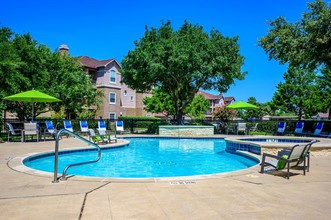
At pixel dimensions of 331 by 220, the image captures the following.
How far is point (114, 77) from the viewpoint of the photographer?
4006cm

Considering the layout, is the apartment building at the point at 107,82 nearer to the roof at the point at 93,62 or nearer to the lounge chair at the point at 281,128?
the roof at the point at 93,62

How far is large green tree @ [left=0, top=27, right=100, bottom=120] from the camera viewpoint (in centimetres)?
2075

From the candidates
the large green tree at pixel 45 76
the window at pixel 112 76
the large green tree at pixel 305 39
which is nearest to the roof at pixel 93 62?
the window at pixel 112 76

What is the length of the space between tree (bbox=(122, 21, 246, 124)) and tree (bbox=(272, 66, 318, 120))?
16021 mm

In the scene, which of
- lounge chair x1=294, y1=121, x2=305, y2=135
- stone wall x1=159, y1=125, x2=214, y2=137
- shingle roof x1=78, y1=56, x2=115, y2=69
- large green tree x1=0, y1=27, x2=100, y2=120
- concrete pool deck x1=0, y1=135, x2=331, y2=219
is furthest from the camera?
→ shingle roof x1=78, y1=56, x2=115, y2=69

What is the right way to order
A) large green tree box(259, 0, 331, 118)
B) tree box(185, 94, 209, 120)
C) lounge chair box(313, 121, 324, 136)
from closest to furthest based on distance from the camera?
1. large green tree box(259, 0, 331, 118)
2. lounge chair box(313, 121, 324, 136)
3. tree box(185, 94, 209, 120)

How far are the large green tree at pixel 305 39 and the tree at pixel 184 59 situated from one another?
304cm

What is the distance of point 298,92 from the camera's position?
1430 inches

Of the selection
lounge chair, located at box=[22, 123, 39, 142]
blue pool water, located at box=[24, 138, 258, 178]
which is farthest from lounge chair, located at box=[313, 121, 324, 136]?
lounge chair, located at box=[22, 123, 39, 142]

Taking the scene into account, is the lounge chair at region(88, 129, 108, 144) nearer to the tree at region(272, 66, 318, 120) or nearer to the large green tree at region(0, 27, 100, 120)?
the large green tree at region(0, 27, 100, 120)

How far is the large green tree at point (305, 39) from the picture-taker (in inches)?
685

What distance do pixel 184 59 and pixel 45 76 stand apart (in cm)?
1129

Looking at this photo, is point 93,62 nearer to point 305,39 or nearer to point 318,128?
point 305,39

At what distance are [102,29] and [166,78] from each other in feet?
22.2
